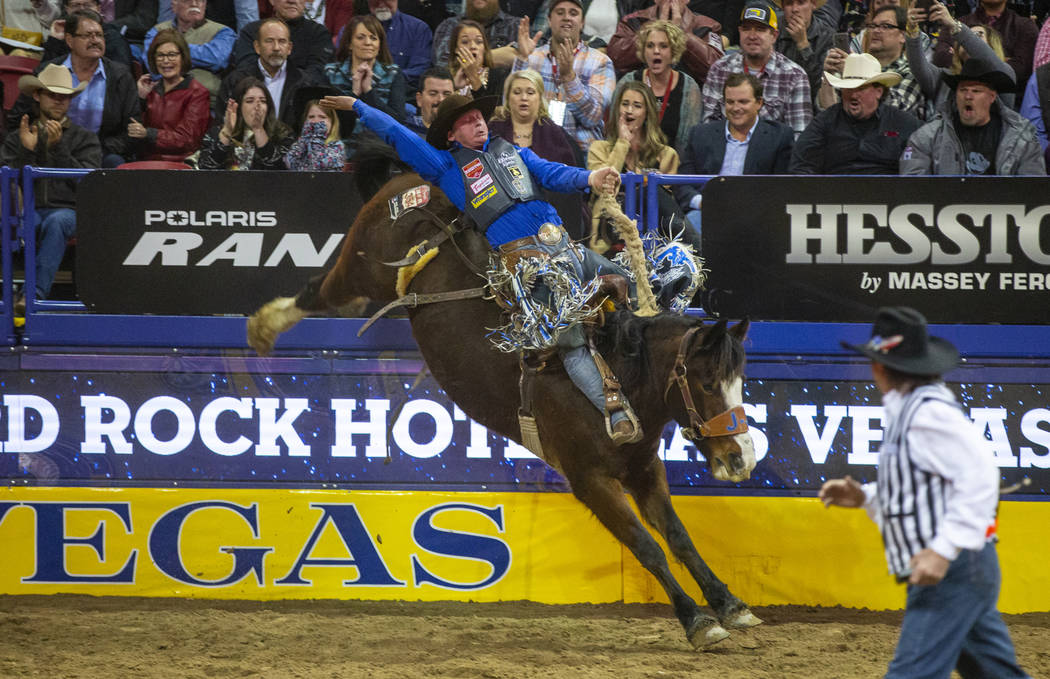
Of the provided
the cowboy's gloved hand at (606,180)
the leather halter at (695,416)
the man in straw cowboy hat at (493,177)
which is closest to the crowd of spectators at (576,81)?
the man in straw cowboy hat at (493,177)

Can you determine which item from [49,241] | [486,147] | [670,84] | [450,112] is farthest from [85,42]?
[670,84]

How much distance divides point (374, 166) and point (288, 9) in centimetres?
313

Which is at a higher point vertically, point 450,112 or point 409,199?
point 450,112

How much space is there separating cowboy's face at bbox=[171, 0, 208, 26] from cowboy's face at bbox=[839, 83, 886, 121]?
5472 millimetres

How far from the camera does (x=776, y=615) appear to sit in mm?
6797

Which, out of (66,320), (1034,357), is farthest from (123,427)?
(1034,357)

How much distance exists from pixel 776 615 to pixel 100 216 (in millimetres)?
4680

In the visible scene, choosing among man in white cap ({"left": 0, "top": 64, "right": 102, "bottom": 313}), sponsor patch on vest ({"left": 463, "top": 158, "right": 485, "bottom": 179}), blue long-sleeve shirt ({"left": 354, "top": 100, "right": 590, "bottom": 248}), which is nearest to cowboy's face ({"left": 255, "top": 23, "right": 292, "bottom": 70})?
man in white cap ({"left": 0, "top": 64, "right": 102, "bottom": 313})

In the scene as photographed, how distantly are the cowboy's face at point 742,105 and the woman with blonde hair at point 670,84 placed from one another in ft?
2.37

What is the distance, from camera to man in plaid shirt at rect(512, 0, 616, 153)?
821 cm

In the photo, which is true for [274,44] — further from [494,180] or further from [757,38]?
[757,38]

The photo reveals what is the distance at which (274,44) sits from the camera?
8781 millimetres

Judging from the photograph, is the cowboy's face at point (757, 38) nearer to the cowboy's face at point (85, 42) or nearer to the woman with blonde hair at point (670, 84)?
the woman with blonde hair at point (670, 84)

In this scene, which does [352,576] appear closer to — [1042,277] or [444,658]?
[444,658]
